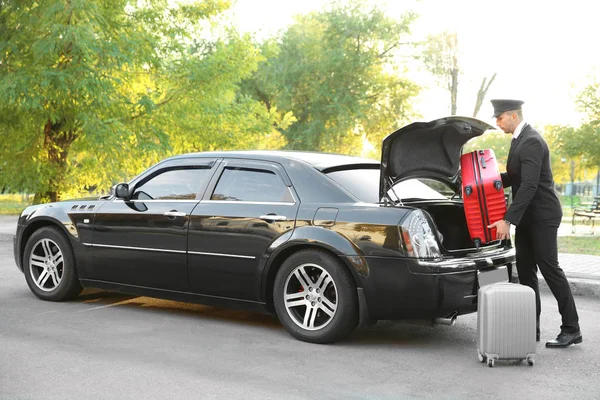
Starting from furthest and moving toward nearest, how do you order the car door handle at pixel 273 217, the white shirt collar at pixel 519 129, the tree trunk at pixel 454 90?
the tree trunk at pixel 454 90, the car door handle at pixel 273 217, the white shirt collar at pixel 519 129

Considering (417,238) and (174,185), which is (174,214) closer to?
(174,185)

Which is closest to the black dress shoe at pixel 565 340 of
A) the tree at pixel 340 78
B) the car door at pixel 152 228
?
the car door at pixel 152 228

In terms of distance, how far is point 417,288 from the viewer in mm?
5652

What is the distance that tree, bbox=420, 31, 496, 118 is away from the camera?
31.4 m

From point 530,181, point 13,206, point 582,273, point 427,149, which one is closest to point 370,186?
point 427,149

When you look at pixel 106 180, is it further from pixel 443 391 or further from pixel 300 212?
pixel 443 391

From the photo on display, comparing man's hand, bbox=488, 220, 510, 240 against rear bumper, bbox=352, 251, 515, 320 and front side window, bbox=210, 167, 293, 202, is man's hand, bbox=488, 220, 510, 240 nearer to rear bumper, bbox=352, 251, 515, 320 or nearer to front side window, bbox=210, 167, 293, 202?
rear bumper, bbox=352, 251, 515, 320

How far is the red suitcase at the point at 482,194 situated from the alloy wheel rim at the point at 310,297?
1181mm

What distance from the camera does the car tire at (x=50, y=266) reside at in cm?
768

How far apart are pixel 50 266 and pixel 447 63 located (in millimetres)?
28234

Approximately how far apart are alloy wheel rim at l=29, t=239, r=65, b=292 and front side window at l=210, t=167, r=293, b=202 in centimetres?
205

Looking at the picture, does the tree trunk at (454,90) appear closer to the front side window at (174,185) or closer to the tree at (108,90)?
the tree at (108,90)

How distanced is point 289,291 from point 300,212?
0.64 m

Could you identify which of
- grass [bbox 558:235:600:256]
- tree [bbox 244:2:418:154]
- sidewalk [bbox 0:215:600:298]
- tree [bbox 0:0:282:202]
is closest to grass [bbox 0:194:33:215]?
tree [bbox 0:0:282:202]
